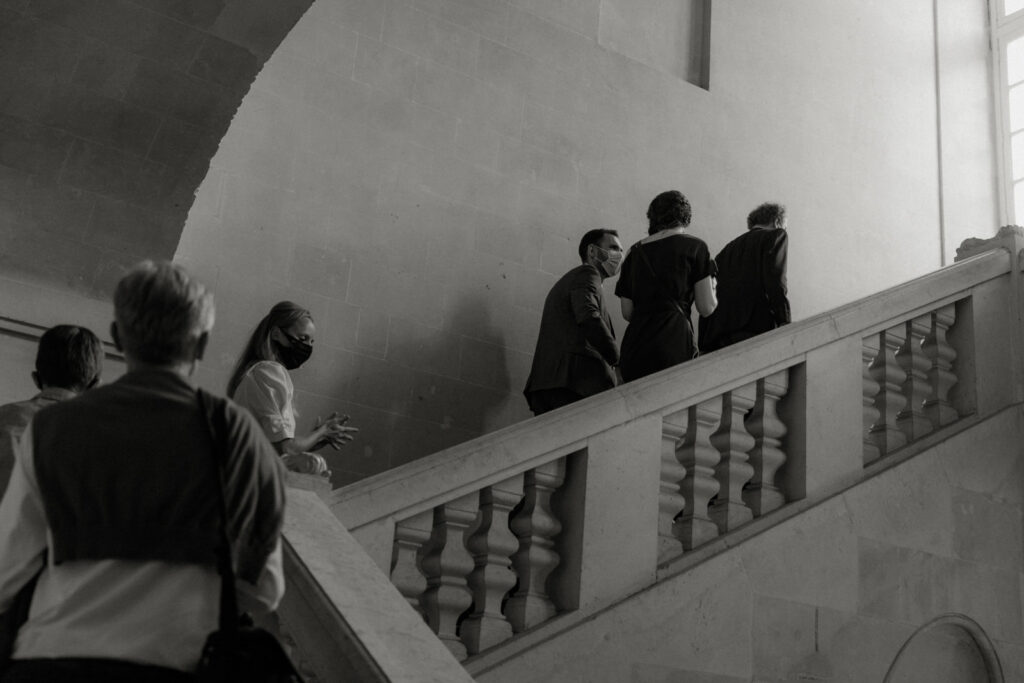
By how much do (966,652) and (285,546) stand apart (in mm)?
3632

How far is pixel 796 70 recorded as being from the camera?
992cm

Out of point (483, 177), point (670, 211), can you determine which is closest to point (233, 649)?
point (670, 211)

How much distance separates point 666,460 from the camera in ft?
15.3

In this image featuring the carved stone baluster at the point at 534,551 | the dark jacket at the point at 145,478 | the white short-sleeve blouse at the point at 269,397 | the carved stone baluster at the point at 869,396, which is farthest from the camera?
the carved stone baluster at the point at 869,396

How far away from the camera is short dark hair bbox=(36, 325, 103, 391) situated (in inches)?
118

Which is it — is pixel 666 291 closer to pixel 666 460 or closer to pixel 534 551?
pixel 666 460

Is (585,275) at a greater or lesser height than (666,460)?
greater

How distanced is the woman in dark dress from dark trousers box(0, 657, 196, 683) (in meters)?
3.88

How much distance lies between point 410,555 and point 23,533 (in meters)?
2.02

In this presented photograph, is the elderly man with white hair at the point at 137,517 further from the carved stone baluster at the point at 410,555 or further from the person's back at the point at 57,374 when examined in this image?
the carved stone baluster at the point at 410,555

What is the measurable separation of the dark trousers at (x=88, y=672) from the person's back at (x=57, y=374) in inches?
49.2

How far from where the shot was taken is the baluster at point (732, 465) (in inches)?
186

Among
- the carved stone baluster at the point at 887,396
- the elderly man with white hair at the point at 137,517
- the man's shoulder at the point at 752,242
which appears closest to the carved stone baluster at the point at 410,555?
the elderly man with white hair at the point at 137,517

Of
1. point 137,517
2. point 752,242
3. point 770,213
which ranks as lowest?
point 137,517
